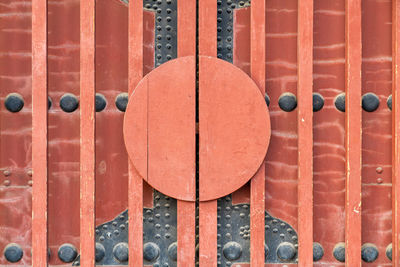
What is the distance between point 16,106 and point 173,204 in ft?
3.16

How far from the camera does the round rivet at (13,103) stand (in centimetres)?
215

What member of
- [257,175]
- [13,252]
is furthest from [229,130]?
[13,252]

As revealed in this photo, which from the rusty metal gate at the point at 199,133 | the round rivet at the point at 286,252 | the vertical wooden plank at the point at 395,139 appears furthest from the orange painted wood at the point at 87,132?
the vertical wooden plank at the point at 395,139

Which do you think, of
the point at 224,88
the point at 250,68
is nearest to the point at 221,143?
the point at 224,88

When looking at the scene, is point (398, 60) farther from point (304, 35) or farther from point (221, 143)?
point (221, 143)

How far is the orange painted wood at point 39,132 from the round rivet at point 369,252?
162 centimetres

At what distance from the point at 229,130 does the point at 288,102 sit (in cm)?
34

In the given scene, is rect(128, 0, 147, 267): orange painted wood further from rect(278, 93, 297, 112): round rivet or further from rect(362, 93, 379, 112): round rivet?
rect(362, 93, 379, 112): round rivet

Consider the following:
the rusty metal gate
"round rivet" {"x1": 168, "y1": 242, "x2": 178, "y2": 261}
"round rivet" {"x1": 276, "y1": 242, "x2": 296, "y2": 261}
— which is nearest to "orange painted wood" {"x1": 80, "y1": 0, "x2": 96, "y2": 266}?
the rusty metal gate

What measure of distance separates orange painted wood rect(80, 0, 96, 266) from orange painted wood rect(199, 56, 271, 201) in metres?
0.55

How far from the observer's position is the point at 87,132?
210 centimetres

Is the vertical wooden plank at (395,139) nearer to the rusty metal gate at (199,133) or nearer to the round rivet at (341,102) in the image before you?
the rusty metal gate at (199,133)

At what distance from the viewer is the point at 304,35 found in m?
2.11

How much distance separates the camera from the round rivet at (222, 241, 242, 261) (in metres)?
2.13
